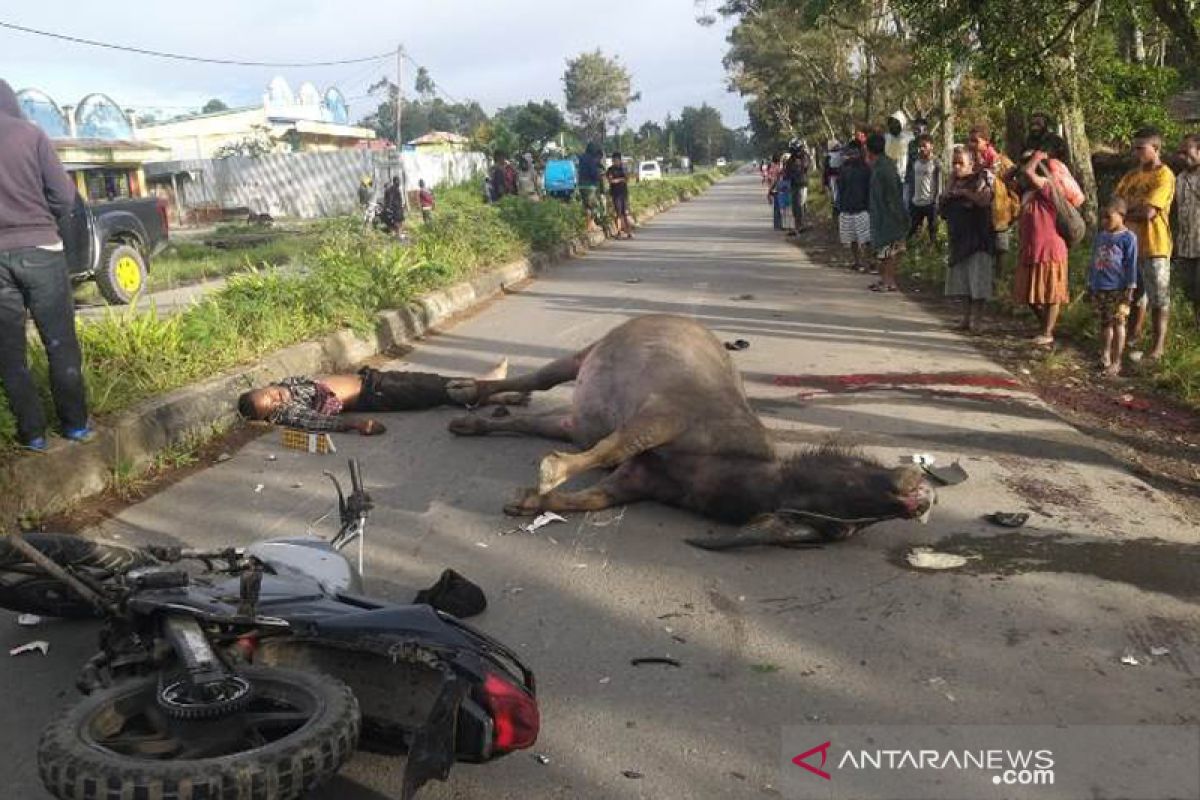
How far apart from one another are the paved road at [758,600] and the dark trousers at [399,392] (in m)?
0.15

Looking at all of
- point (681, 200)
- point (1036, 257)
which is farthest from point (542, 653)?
point (681, 200)

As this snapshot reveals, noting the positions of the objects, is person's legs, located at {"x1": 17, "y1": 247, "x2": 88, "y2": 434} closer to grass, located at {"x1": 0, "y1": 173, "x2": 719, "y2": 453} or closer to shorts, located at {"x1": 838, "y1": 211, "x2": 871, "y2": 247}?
grass, located at {"x1": 0, "y1": 173, "x2": 719, "y2": 453}

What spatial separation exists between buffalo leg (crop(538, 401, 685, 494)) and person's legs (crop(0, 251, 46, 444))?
8.67 ft

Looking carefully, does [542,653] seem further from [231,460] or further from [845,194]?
[845,194]

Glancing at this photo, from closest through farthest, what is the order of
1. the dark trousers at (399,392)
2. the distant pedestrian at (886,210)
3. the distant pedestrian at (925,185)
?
the dark trousers at (399,392) → the distant pedestrian at (886,210) → the distant pedestrian at (925,185)

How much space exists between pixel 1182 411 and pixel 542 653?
5225mm

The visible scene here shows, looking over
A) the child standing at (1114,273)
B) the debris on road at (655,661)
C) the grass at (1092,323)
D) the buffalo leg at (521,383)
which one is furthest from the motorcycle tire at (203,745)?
the child standing at (1114,273)

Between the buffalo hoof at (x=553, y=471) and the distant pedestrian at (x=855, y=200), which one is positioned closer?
the buffalo hoof at (x=553, y=471)

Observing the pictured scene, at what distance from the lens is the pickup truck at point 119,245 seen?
11.7 metres

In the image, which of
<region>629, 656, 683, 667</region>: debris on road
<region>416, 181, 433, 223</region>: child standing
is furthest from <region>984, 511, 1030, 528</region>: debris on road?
<region>416, 181, 433, 223</region>: child standing

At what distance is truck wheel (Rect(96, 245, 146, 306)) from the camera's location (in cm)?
1228

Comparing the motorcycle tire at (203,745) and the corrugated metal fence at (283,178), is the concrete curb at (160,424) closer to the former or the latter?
the motorcycle tire at (203,745)

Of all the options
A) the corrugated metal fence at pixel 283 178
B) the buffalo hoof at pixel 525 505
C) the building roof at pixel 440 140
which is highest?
the building roof at pixel 440 140

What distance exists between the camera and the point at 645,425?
4734mm
